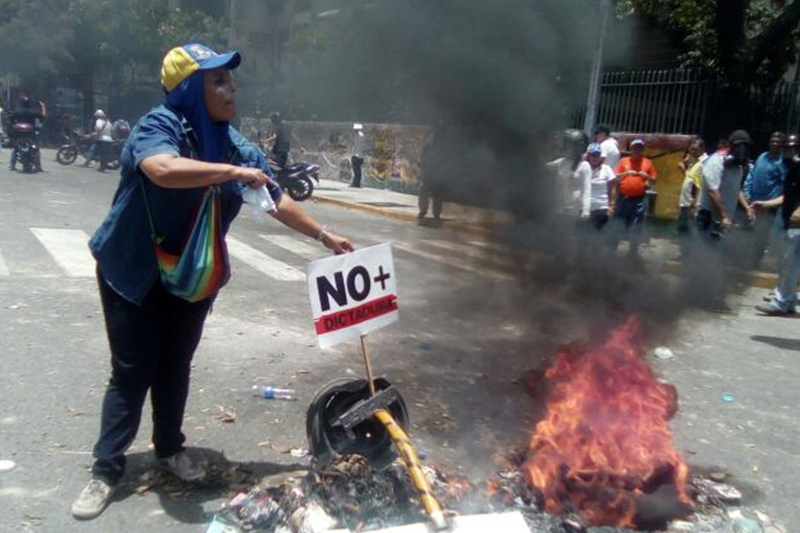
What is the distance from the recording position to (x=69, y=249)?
8.55 meters

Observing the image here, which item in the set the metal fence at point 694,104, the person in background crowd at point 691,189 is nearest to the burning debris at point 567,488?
the person in background crowd at point 691,189

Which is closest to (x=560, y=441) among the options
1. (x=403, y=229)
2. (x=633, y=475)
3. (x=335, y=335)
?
(x=633, y=475)

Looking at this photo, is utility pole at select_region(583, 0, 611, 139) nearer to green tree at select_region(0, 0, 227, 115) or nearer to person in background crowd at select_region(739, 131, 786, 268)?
person in background crowd at select_region(739, 131, 786, 268)

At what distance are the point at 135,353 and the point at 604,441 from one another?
203 cm

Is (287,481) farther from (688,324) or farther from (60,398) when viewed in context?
(688,324)

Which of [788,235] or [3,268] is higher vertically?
[788,235]

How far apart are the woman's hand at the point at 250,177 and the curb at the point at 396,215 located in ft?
7.61

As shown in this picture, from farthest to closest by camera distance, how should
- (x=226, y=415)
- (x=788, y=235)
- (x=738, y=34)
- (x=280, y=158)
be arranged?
(x=280, y=158) → (x=738, y=34) → (x=788, y=235) → (x=226, y=415)

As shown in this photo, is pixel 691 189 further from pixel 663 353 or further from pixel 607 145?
pixel 663 353

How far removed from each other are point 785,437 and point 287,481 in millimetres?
2967

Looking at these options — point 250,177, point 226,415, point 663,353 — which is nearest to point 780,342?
point 663,353

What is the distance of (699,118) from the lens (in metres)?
12.8

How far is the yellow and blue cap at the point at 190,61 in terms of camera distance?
3066 millimetres

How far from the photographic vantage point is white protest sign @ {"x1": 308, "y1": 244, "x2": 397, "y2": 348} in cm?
327
